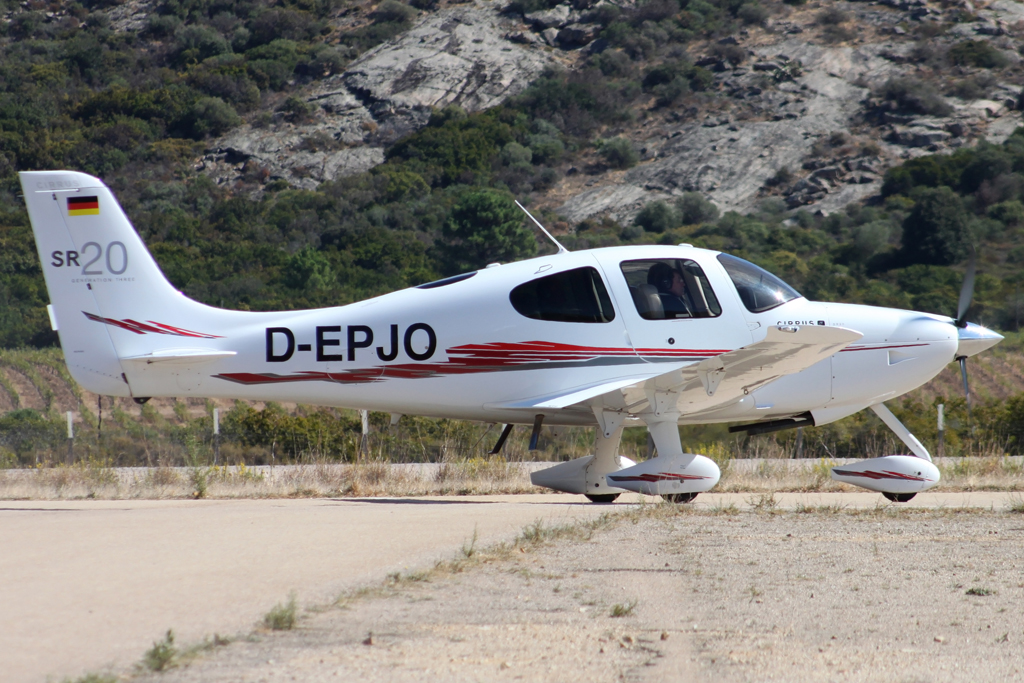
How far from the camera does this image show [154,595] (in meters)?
5.47

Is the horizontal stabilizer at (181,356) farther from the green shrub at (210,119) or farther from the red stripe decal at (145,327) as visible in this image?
the green shrub at (210,119)

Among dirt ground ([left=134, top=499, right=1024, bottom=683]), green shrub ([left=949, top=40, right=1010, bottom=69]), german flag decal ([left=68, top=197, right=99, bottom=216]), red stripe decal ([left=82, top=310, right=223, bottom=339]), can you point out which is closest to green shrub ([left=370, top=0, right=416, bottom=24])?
green shrub ([left=949, top=40, right=1010, bottom=69])

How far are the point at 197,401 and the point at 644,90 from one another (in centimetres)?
4802

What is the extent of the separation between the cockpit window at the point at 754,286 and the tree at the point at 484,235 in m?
40.1

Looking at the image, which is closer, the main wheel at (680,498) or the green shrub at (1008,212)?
the main wheel at (680,498)

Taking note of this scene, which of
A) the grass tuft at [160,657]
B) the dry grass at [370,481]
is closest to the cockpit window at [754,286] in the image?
the dry grass at [370,481]

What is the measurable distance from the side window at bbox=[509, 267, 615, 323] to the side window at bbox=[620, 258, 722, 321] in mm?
343

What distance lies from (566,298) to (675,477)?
217cm

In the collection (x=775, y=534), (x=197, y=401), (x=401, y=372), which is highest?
(x=401, y=372)

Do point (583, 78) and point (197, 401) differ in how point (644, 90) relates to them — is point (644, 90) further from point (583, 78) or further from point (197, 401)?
point (197, 401)

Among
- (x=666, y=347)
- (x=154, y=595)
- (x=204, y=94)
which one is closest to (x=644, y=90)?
(x=204, y=94)

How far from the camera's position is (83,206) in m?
10.9

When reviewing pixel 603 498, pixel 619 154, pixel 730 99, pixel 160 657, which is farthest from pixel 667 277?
pixel 730 99

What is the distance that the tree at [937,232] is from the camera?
154ft
